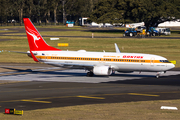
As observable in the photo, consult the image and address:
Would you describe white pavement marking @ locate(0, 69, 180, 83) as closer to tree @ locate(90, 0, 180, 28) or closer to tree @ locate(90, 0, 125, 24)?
tree @ locate(90, 0, 180, 28)

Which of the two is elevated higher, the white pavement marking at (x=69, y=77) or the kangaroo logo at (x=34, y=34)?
the kangaroo logo at (x=34, y=34)

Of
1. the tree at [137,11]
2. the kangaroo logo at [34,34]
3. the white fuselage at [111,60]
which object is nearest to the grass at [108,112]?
the white fuselage at [111,60]

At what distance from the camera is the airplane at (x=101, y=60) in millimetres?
44750

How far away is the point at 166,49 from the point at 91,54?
42331 millimetres

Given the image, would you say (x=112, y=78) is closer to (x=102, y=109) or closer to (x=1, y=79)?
(x=1, y=79)

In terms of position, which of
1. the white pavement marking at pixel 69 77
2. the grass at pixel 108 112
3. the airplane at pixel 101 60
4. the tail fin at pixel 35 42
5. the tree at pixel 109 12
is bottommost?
the white pavement marking at pixel 69 77

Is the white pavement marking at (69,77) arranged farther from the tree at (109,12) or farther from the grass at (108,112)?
the tree at (109,12)

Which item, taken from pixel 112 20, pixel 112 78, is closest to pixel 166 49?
pixel 112 78

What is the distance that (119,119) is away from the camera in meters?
23.6

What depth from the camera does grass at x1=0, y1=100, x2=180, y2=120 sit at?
79.5 feet

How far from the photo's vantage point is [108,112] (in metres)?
26.0

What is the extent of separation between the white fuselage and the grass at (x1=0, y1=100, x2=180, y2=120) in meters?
15.3

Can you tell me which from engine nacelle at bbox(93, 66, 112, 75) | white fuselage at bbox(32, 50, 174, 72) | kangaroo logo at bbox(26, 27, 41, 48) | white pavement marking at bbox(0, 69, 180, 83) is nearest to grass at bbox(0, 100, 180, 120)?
white fuselage at bbox(32, 50, 174, 72)

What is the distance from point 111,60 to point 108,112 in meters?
20.8
